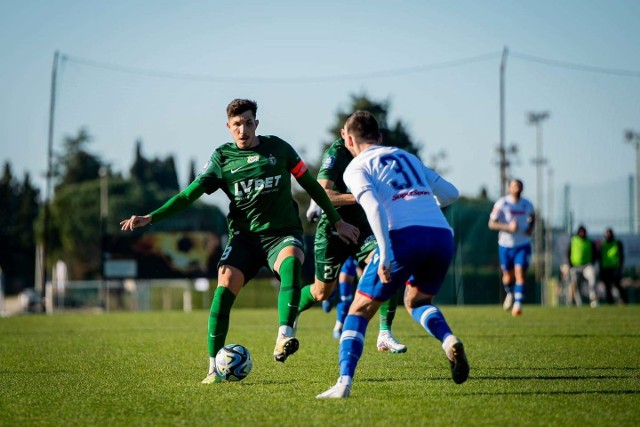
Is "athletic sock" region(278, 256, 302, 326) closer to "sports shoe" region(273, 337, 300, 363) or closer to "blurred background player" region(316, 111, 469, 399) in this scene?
"sports shoe" region(273, 337, 300, 363)

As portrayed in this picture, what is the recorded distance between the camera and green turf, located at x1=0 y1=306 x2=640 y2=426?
19.4ft

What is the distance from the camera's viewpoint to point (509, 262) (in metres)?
18.5

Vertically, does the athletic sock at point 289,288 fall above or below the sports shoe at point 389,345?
above

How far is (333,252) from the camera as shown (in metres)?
10.5

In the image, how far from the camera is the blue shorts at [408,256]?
6598mm

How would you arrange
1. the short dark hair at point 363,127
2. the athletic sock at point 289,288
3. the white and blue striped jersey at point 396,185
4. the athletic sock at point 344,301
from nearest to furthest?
the white and blue striped jersey at point 396,185 < the short dark hair at point 363,127 < the athletic sock at point 289,288 < the athletic sock at point 344,301

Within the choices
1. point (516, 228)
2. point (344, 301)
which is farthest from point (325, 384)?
point (516, 228)

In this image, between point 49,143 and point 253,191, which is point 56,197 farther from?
point 253,191

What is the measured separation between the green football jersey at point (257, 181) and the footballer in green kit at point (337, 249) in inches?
66.2

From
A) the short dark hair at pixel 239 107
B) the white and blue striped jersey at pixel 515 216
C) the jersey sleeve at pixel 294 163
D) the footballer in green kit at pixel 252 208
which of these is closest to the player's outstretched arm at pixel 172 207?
the footballer in green kit at pixel 252 208

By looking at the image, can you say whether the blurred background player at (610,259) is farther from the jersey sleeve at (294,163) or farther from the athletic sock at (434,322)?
the athletic sock at (434,322)

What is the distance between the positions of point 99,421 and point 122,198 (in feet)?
258

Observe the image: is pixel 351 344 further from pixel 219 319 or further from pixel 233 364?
pixel 219 319

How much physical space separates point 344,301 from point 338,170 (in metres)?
2.84
